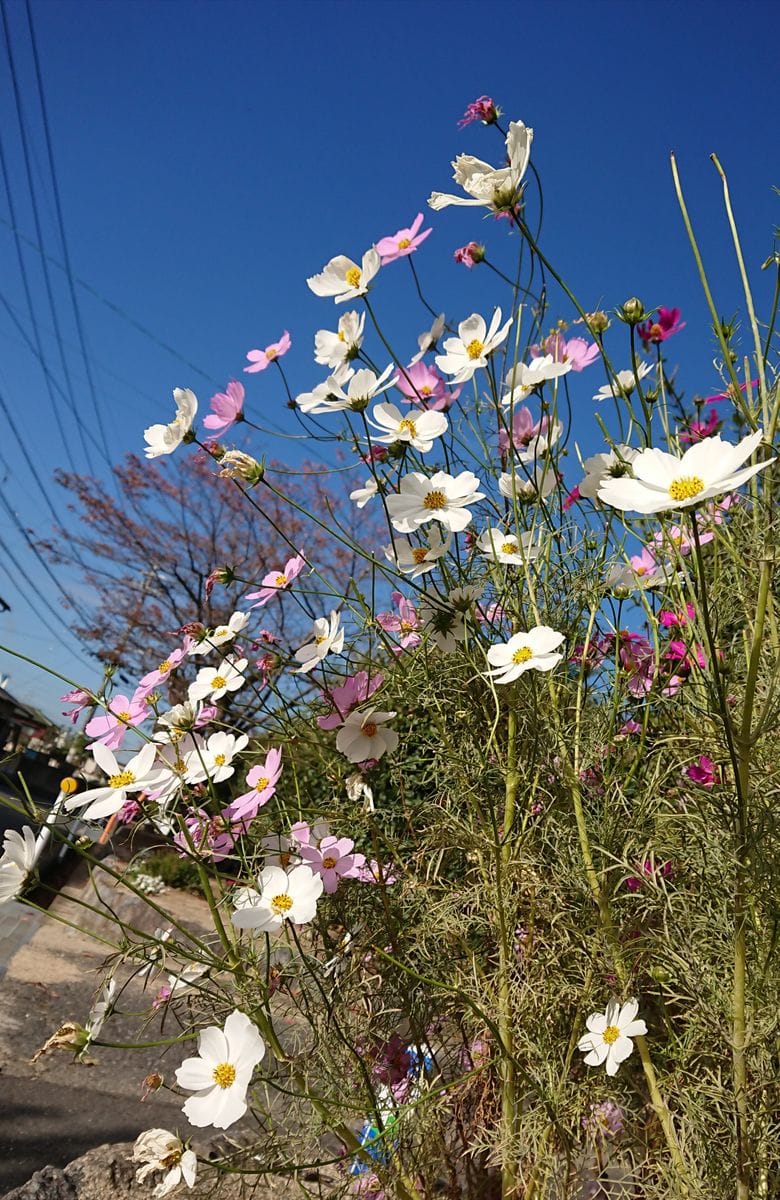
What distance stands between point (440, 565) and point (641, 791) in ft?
1.10

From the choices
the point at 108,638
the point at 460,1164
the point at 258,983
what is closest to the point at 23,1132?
the point at 460,1164

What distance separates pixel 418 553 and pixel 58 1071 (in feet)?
10.4

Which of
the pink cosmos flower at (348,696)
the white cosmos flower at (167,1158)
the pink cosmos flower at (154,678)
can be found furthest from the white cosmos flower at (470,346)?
the white cosmos flower at (167,1158)

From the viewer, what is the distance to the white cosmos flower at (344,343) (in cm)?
103

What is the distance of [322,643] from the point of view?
40.5 inches

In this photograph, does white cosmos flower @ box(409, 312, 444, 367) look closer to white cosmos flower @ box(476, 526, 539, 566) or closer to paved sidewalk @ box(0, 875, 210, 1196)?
white cosmos flower @ box(476, 526, 539, 566)

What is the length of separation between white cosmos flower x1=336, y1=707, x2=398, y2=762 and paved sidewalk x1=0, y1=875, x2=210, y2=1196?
783mm

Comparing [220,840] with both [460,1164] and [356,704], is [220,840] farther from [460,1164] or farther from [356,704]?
[460,1164]

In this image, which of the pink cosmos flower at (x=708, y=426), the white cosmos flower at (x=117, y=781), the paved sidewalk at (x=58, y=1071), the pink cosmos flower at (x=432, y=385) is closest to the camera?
the white cosmos flower at (x=117, y=781)

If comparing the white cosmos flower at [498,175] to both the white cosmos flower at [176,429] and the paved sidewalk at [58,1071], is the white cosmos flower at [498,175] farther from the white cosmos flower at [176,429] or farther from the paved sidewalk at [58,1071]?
the paved sidewalk at [58,1071]

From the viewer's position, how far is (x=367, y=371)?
98 centimetres

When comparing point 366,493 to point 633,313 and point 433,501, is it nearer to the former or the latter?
point 433,501

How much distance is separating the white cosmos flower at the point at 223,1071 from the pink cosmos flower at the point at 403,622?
0.46 metres

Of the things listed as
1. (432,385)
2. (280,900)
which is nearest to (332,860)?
(280,900)
